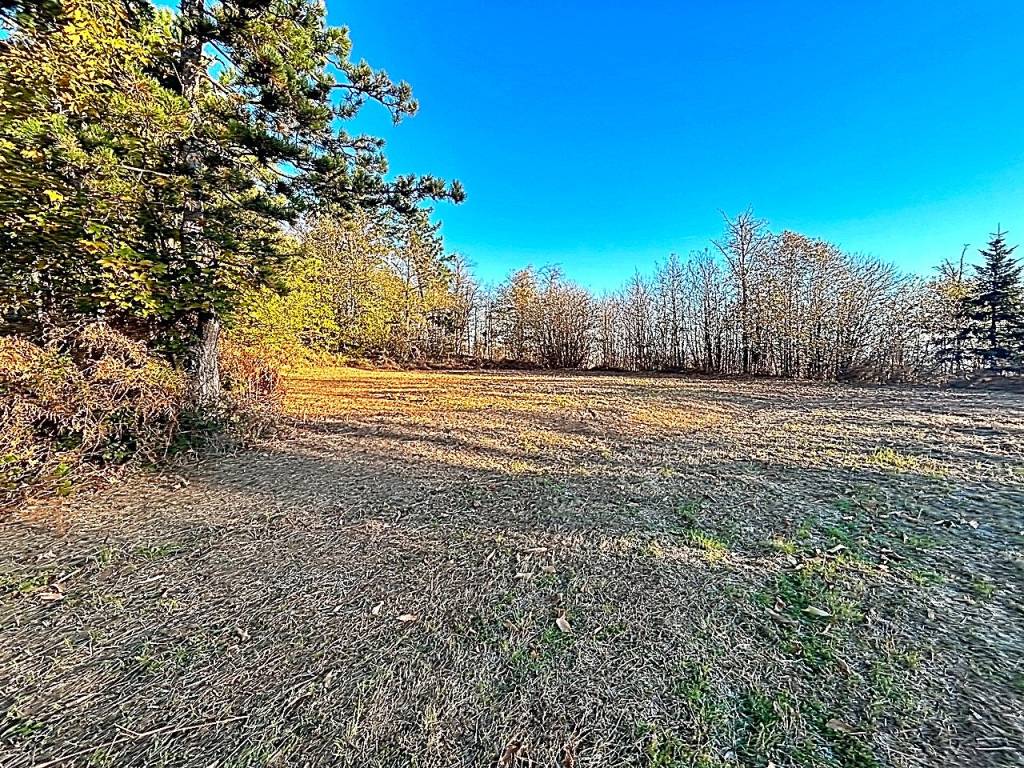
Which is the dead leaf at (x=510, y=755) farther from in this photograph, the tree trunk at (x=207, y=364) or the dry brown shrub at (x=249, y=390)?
the tree trunk at (x=207, y=364)

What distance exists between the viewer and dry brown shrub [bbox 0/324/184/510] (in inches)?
115

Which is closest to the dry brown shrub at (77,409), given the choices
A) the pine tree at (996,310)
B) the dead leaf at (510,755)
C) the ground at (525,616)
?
the ground at (525,616)

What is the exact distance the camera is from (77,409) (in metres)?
3.24

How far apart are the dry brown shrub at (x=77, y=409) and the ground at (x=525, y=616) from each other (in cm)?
28

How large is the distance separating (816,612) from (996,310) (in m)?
13.3

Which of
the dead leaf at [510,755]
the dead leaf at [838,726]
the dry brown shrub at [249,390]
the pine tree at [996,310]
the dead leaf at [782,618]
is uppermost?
the pine tree at [996,310]

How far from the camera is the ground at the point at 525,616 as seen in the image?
54.0 inches

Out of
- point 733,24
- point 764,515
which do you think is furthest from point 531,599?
point 733,24

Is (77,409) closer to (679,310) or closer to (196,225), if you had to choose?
(196,225)

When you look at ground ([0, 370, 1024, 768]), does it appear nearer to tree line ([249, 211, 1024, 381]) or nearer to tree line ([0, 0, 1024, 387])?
tree line ([0, 0, 1024, 387])

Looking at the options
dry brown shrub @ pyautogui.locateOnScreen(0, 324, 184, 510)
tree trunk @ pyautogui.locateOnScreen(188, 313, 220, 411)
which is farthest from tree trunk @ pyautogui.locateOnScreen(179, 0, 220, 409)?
dry brown shrub @ pyautogui.locateOnScreen(0, 324, 184, 510)

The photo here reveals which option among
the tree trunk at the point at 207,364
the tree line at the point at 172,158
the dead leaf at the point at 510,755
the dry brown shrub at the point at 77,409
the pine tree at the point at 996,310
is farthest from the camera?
the pine tree at the point at 996,310

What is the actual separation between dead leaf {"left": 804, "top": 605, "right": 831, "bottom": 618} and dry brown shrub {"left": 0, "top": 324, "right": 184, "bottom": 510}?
4.81m

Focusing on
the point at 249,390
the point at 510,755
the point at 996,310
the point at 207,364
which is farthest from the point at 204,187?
the point at 996,310
